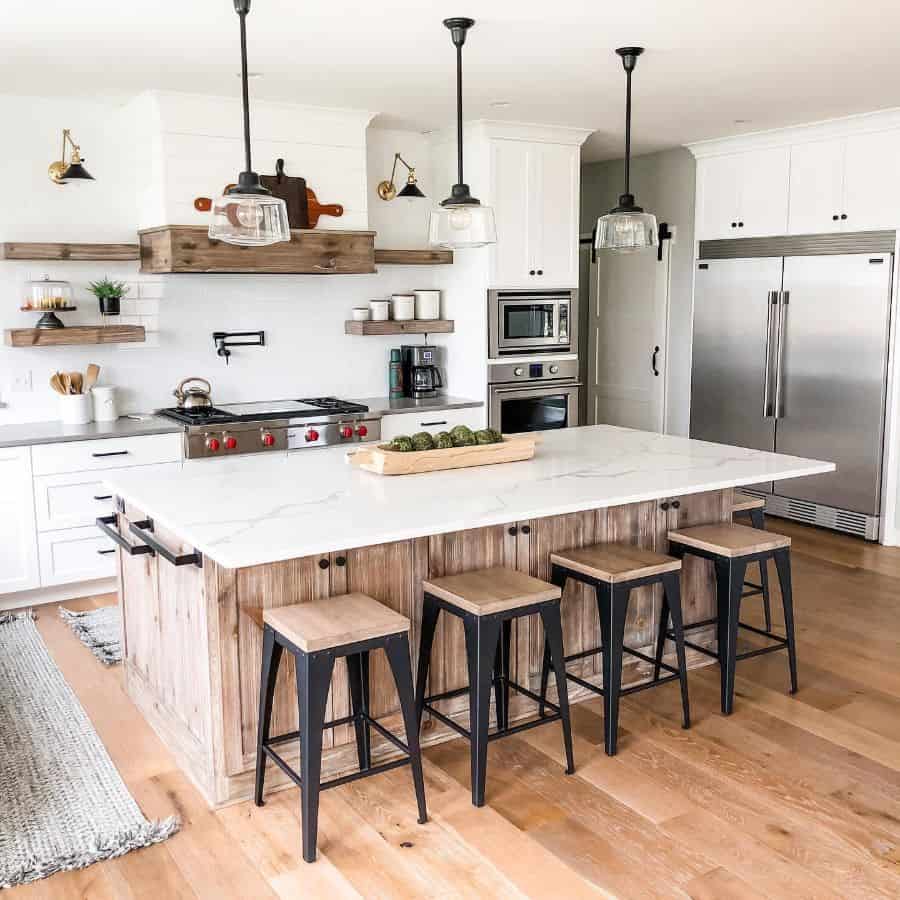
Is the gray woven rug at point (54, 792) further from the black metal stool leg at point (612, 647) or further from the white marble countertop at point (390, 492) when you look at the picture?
the black metal stool leg at point (612, 647)

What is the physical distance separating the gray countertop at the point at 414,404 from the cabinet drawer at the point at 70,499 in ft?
5.17

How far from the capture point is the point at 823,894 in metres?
2.48

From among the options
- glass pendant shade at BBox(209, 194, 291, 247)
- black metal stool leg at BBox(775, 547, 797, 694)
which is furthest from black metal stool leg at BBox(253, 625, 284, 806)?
black metal stool leg at BBox(775, 547, 797, 694)

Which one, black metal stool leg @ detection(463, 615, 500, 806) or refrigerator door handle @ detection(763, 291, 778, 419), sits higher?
refrigerator door handle @ detection(763, 291, 778, 419)

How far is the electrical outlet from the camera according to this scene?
5.13 meters

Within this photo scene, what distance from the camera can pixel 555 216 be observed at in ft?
20.1

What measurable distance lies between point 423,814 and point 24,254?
11.7 ft

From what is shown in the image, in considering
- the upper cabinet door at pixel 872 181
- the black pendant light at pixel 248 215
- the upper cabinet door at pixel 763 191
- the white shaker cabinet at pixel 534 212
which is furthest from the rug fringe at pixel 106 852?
the upper cabinet door at pixel 763 191

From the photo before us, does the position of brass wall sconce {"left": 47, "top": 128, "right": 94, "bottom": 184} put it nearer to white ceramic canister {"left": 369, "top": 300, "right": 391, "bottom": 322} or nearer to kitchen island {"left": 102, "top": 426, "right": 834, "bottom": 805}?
white ceramic canister {"left": 369, "top": 300, "right": 391, "bottom": 322}

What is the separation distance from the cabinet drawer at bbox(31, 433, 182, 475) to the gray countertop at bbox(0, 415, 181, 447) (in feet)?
0.10

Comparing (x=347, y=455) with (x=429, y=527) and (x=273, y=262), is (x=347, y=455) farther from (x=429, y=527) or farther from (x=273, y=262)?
(x=273, y=262)

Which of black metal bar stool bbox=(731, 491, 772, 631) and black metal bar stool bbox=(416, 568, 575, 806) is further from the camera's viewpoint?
black metal bar stool bbox=(731, 491, 772, 631)

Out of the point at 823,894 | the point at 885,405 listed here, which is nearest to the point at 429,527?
the point at 823,894


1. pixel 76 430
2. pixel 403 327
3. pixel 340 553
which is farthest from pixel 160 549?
pixel 403 327
